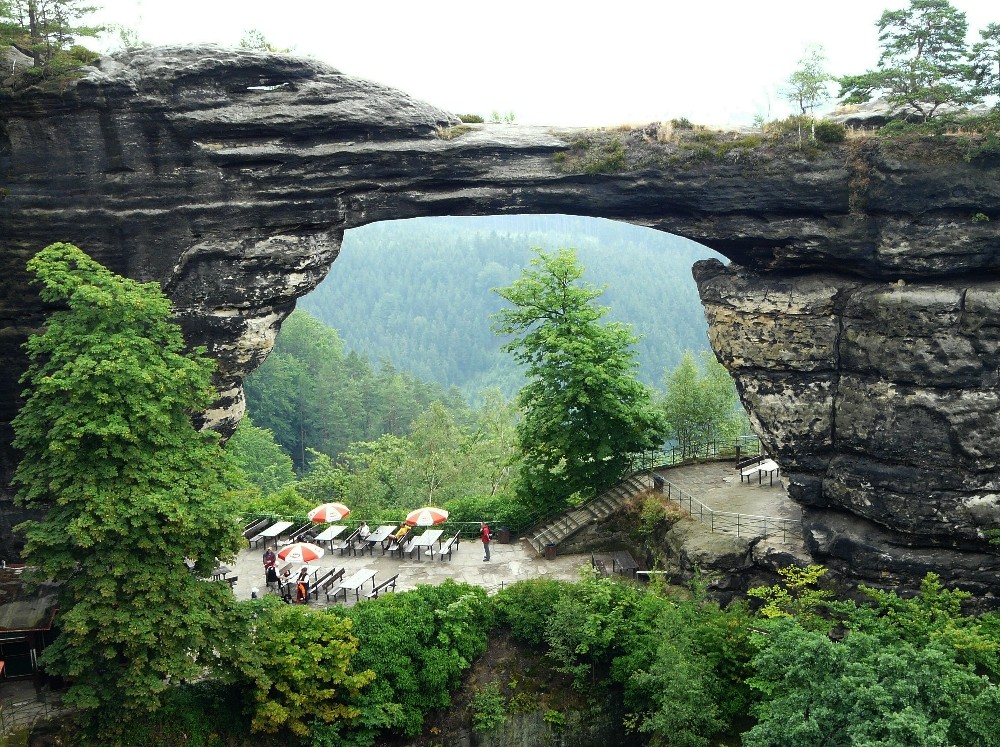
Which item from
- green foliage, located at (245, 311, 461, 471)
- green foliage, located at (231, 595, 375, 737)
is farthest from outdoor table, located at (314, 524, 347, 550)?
green foliage, located at (245, 311, 461, 471)

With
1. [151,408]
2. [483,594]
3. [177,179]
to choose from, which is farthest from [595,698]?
[177,179]

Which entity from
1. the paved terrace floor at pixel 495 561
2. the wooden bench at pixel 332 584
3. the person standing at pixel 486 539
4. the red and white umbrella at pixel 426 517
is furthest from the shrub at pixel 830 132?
the wooden bench at pixel 332 584

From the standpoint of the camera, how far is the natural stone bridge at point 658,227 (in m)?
20.1

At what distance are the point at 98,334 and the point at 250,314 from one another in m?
4.61

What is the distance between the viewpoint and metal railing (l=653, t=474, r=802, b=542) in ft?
75.1

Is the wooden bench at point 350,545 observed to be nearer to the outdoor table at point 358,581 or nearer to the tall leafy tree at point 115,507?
the outdoor table at point 358,581

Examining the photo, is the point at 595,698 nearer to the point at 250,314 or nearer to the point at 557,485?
the point at 557,485

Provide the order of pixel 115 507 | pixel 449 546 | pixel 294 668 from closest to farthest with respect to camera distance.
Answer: pixel 115 507, pixel 294 668, pixel 449 546

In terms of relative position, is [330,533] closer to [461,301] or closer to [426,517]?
Result: [426,517]

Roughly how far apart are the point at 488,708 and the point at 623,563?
19.1 feet

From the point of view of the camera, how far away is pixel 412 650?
20281mm

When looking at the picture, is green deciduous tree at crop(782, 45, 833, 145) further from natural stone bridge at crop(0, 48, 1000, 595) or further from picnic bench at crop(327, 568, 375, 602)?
picnic bench at crop(327, 568, 375, 602)

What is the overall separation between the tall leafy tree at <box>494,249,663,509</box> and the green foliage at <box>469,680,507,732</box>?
7.45m

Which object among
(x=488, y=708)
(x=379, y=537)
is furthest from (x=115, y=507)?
(x=379, y=537)
